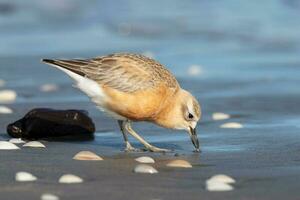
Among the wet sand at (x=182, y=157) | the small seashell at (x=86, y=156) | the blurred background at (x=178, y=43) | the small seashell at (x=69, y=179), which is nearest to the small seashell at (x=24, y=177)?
the wet sand at (x=182, y=157)

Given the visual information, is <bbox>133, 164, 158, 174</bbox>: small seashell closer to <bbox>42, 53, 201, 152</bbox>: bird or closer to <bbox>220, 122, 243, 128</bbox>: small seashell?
<bbox>42, 53, 201, 152</bbox>: bird

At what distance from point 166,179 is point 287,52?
899 cm

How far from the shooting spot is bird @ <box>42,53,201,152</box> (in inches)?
338

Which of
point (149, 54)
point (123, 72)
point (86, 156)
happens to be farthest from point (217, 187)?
point (149, 54)

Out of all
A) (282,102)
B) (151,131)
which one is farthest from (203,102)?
(151,131)

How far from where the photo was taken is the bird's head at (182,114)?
28.5 ft

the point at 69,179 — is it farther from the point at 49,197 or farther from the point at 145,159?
the point at 145,159

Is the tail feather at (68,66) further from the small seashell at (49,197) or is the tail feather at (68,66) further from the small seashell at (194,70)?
Answer: the small seashell at (194,70)

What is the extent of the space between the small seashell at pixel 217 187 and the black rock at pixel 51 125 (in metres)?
2.85

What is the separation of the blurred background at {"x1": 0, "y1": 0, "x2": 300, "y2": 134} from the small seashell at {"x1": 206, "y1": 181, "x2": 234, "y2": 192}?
4.01 metres

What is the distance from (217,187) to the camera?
21.1 feet

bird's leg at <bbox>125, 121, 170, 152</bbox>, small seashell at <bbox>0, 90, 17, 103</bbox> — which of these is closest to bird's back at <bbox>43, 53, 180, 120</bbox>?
bird's leg at <bbox>125, 121, 170, 152</bbox>

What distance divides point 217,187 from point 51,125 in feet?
9.73

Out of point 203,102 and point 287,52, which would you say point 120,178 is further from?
point 287,52
